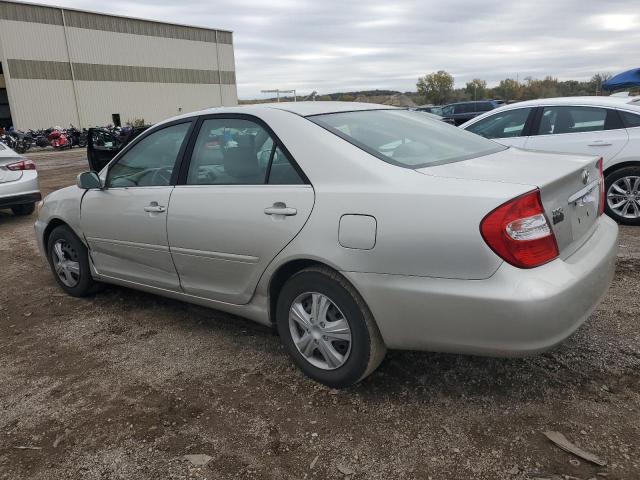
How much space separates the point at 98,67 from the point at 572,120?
3994 centimetres

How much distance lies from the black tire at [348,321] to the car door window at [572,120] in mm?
4916

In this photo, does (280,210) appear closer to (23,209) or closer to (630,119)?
(630,119)

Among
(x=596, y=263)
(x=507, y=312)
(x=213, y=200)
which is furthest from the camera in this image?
(x=213, y=200)

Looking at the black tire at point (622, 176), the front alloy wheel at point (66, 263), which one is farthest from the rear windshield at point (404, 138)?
the black tire at point (622, 176)

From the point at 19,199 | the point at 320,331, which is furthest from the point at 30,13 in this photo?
the point at 320,331

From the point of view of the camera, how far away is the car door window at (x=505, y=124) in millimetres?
6781

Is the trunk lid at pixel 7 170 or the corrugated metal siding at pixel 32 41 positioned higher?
the corrugated metal siding at pixel 32 41

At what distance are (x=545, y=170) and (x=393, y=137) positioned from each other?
0.85 meters

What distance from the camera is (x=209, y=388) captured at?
3.06 metres

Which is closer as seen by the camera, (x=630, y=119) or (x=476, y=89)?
(x=630, y=119)

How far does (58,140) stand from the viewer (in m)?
27.6

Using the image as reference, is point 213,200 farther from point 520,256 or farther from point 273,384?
point 520,256

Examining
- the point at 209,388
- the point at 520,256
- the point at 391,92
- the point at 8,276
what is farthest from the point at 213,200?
the point at 391,92

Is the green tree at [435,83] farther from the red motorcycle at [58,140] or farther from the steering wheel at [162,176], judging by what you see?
the steering wheel at [162,176]
